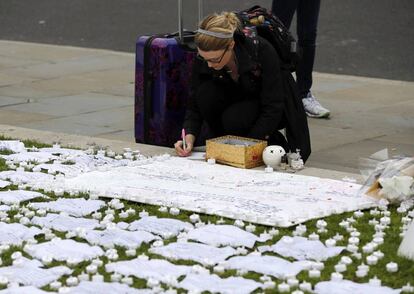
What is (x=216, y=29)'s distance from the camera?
590cm

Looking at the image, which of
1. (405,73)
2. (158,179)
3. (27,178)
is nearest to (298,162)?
(158,179)

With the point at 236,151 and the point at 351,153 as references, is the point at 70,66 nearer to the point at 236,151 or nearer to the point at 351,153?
the point at 351,153

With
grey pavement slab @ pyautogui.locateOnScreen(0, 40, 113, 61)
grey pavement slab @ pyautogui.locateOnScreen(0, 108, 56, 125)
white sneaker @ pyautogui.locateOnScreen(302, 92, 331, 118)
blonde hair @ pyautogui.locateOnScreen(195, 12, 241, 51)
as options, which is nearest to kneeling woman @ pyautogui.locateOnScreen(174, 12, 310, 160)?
blonde hair @ pyautogui.locateOnScreen(195, 12, 241, 51)

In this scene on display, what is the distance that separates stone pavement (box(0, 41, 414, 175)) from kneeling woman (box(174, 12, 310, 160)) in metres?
0.31

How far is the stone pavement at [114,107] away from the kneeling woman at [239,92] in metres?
0.31

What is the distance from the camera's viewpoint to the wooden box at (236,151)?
19.6 feet

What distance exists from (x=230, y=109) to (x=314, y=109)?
1.77 metres

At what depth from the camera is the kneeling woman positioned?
5934 mm

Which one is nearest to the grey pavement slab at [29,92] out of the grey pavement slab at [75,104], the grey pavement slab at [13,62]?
the grey pavement slab at [75,104]

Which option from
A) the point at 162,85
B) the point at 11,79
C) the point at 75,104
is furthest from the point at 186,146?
the point at 11,79

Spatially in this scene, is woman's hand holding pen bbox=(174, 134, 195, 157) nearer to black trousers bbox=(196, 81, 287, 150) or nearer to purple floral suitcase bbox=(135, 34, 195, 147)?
black trousers bbox=(196, 81, 287, 150)

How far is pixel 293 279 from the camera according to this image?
4070 mm

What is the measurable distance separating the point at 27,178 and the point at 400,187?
6.48ft

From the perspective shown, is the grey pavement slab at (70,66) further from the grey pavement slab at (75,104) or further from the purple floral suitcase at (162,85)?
the purple floral suitcase at (162,85)
